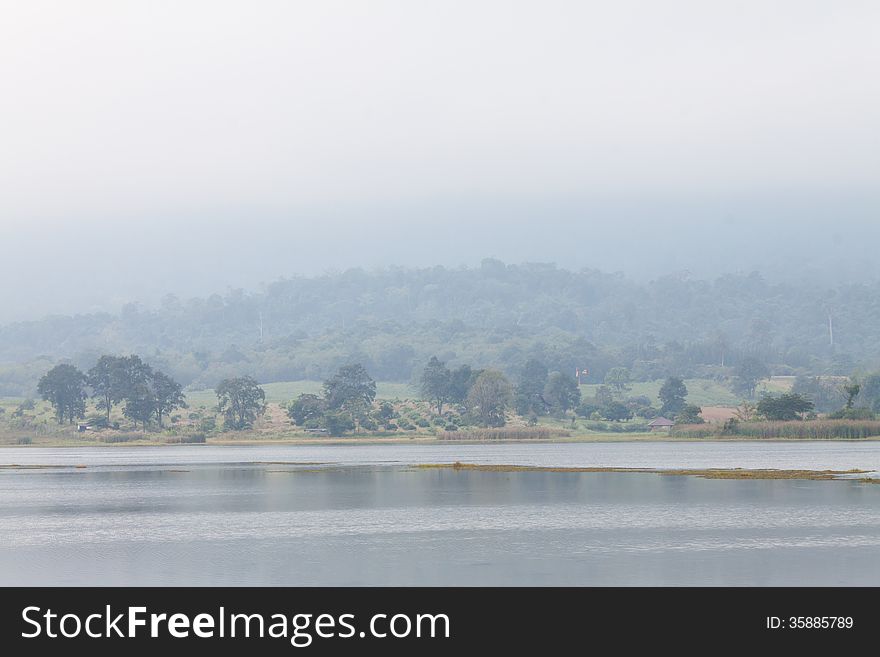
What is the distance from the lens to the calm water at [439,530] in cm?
4034

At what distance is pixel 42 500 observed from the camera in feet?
250

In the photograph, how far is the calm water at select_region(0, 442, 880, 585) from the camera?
1588 inches

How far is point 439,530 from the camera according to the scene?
5319 cm

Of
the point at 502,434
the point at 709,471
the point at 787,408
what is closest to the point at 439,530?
the point at 709,471

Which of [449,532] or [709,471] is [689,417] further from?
[449,532]

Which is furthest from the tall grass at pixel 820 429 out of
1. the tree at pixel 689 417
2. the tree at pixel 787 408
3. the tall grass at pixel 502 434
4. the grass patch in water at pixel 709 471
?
the grass patch in water at pixel 709 471

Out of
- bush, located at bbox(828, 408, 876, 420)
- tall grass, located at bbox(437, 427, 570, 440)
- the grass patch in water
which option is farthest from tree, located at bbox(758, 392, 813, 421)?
the grass patch in water

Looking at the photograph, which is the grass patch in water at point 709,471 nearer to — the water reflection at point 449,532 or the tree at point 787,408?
the water reflection at point 449,532
